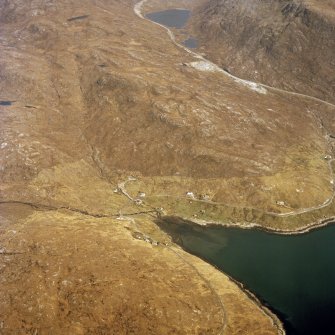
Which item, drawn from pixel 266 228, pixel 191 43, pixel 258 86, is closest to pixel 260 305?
pixel 266 228

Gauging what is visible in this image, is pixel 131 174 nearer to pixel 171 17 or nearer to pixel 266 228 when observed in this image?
pixel 266 228

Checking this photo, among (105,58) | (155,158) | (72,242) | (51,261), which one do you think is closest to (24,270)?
(51,261)

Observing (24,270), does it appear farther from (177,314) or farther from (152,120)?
(152,120)

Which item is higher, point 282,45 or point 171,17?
point 282,45

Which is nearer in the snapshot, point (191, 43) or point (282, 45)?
point (282, 45)

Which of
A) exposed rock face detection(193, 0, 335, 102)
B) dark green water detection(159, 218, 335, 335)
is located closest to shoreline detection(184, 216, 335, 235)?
dark green water detection(159, 218, 335, 335)

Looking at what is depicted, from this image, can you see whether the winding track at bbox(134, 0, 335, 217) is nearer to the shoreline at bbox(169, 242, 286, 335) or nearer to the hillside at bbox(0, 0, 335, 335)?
the hillside at bbox(0, 0, 335, 335)
